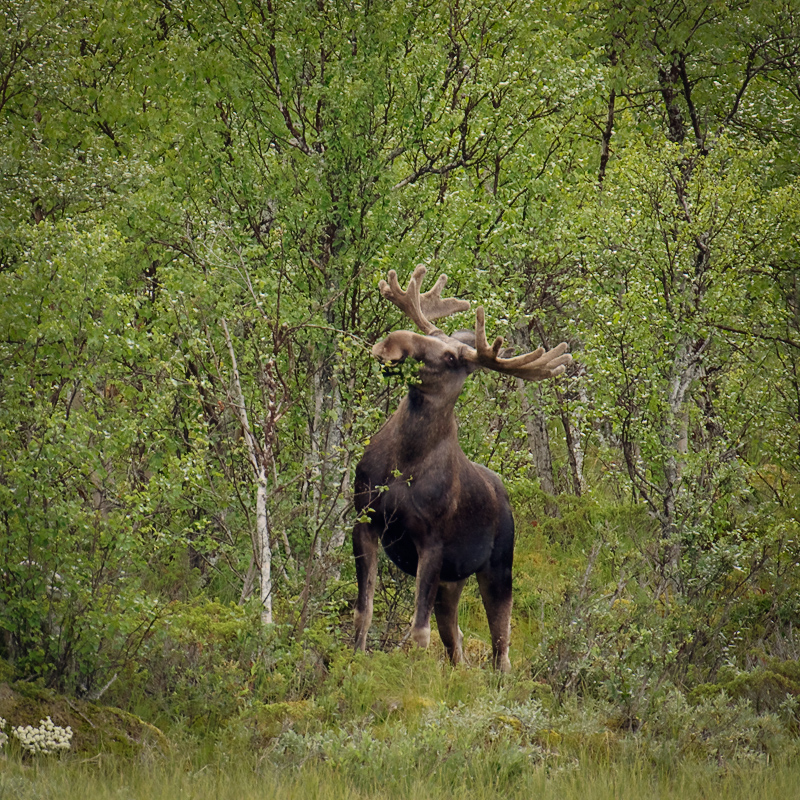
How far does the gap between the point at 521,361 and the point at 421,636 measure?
8.14 feet

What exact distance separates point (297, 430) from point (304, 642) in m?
3.34

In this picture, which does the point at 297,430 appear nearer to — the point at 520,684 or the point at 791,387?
the point at 520,684

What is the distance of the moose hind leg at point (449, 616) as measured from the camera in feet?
34.1

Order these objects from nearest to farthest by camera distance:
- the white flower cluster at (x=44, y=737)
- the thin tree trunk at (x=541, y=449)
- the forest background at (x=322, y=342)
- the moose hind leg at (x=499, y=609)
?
1. the white flower cluster at (x=44, y=737)
2. the forest background at (x=322, y=342)
3. the moose hind leg at (x=499, y=609)
4. the thin tree trunk at (x=541, y=449)

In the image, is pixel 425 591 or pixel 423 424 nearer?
pixel 425 591

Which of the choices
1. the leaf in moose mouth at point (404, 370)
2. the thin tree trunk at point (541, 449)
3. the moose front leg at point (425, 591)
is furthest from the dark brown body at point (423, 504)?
the thin tree trunk at point (541, 449)

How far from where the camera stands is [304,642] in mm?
9555

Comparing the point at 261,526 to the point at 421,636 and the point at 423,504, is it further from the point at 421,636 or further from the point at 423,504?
the point at 421,636

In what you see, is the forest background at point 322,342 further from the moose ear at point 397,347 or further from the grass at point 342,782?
the grass at point 342,782

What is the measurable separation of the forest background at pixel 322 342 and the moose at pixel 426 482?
439 mm

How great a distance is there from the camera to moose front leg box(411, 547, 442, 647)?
9.68 metres

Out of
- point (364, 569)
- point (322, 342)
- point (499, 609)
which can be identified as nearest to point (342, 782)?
point (364, 569)

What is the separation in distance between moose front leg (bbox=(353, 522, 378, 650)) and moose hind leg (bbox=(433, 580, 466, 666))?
80 centimetres

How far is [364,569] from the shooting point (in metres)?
9.79
